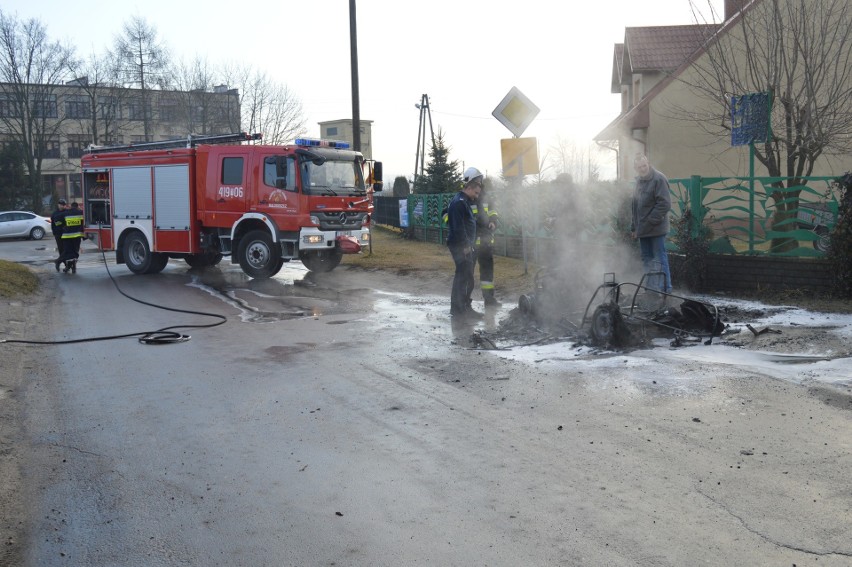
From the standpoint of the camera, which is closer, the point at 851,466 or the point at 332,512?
the point at 332,512

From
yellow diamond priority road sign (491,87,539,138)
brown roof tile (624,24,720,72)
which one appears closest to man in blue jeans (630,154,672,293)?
yellow diamond priority road sign (491,87,539,138)

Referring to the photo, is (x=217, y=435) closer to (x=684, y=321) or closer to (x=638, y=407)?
(x=638, y=407)

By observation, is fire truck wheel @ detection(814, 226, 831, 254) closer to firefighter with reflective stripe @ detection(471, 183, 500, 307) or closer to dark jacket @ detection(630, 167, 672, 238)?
dark jacket @ detection(630, 167, 672, 238)

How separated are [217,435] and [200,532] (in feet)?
5.52

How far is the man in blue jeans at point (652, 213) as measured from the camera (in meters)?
9.95

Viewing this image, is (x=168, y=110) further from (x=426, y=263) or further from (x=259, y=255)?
(x=259, y=255)

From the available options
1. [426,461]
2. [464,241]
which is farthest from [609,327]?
[426,461]

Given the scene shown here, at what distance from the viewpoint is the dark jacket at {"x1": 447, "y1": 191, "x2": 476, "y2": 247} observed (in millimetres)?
10781

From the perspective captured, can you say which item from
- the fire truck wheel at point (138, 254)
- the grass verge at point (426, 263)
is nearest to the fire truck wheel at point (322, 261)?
the grass verge at point (426, 263)

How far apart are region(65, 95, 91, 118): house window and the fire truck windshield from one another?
5227cm

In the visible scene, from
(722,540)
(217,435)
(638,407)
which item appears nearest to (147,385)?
(217,435)

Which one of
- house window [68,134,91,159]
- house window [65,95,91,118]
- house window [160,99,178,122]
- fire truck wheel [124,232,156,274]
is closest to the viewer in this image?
fire truck wheel [124,232,156,274]

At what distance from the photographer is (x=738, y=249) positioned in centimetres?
1160

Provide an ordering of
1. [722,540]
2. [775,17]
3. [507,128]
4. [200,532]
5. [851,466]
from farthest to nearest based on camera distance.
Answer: [507,128] < [775,17] < [851,466] < [200,532] < [722,540]
